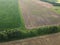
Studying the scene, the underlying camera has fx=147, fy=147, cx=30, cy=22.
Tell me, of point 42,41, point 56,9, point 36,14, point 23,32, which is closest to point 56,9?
point 56,9

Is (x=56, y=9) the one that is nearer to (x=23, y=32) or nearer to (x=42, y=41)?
(x=42, y=41)

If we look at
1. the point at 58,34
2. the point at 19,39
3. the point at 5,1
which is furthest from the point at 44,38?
the point at 5,1

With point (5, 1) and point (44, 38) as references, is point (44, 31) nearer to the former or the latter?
point (44, 38)

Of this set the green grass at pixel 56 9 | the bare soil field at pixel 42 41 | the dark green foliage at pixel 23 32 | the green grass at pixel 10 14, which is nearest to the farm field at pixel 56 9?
the green grass at pixel 56 9

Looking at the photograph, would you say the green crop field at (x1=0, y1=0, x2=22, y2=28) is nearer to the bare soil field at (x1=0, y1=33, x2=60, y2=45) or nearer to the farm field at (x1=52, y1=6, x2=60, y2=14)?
the bare soil field at (x1=0, y1=33, x2=60, y2=45)

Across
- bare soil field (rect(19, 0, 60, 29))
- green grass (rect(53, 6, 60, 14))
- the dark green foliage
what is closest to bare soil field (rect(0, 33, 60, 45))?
the dark green foliage

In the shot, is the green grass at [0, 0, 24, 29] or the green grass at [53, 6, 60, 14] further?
the green grass at [53, 6, 60, 14]
